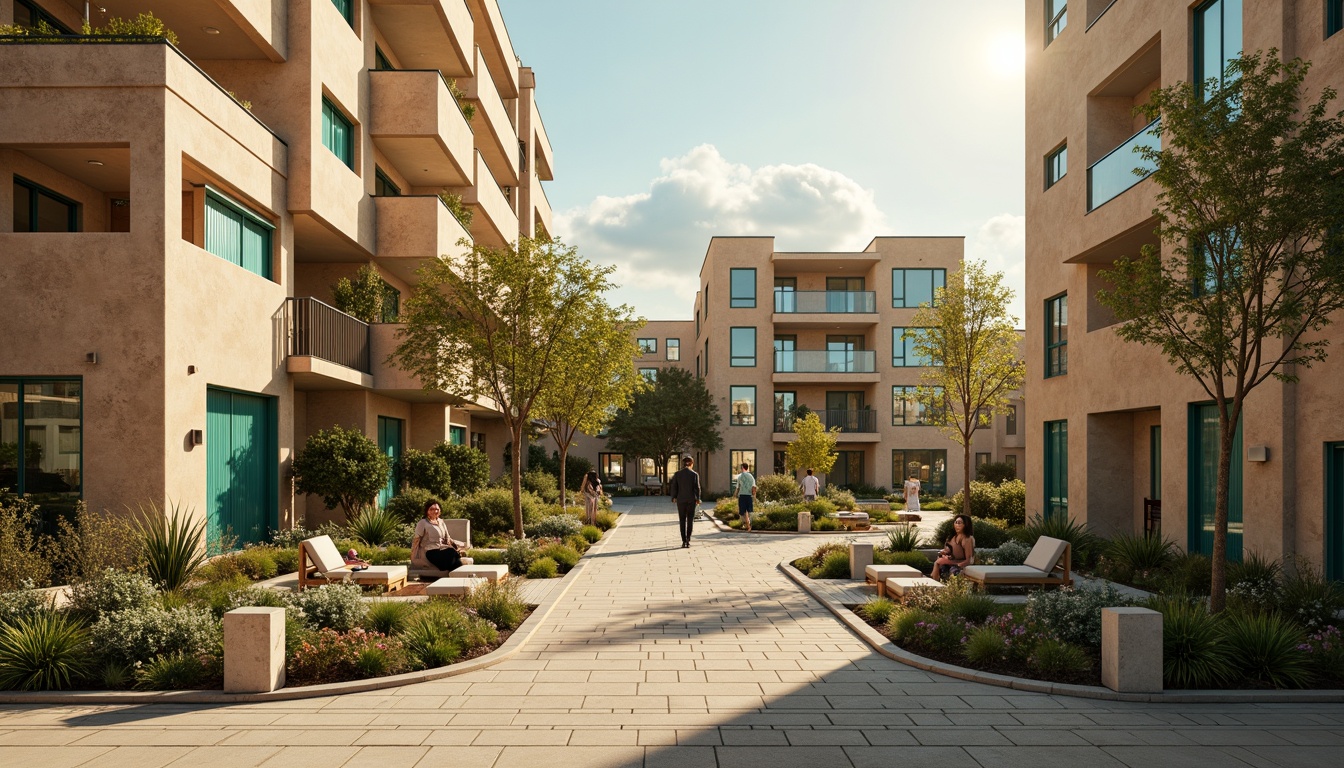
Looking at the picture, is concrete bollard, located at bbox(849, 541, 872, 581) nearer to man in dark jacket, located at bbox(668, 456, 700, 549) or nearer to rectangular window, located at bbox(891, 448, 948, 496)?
man in dark jacket, located at bbox(668, 456, 700, 549)

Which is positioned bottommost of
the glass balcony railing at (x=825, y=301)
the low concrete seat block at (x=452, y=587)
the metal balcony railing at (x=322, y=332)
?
the low concrete seat block at (x=452, y=587)

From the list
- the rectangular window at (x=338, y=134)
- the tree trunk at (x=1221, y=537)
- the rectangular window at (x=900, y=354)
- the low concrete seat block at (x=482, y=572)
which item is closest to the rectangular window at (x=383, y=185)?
the rectangular window at (x=338, y=134)

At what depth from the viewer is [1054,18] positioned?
20438mm

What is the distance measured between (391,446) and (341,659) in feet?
54.8

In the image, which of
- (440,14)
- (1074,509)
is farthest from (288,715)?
(440,14)

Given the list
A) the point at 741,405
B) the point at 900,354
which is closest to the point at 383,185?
the point at 741,405

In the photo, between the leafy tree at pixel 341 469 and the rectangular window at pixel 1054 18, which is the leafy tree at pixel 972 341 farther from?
the leafy tree at pixel 341 469

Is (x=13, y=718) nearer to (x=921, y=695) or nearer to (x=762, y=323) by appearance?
(x=921, y=695)

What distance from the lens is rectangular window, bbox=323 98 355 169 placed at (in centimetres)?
1917

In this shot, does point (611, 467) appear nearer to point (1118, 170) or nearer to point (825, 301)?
point (825, 301)

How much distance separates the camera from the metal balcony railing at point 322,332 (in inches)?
712

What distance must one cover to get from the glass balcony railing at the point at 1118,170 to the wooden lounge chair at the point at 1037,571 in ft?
22.2

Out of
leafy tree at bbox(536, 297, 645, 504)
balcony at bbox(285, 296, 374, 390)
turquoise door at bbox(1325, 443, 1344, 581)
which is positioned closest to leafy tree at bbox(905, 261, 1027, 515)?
leafy tree at bbox(536, 297, 645, 504)

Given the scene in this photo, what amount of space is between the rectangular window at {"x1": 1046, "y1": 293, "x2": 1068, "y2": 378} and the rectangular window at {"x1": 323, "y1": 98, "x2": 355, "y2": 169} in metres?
16.2
